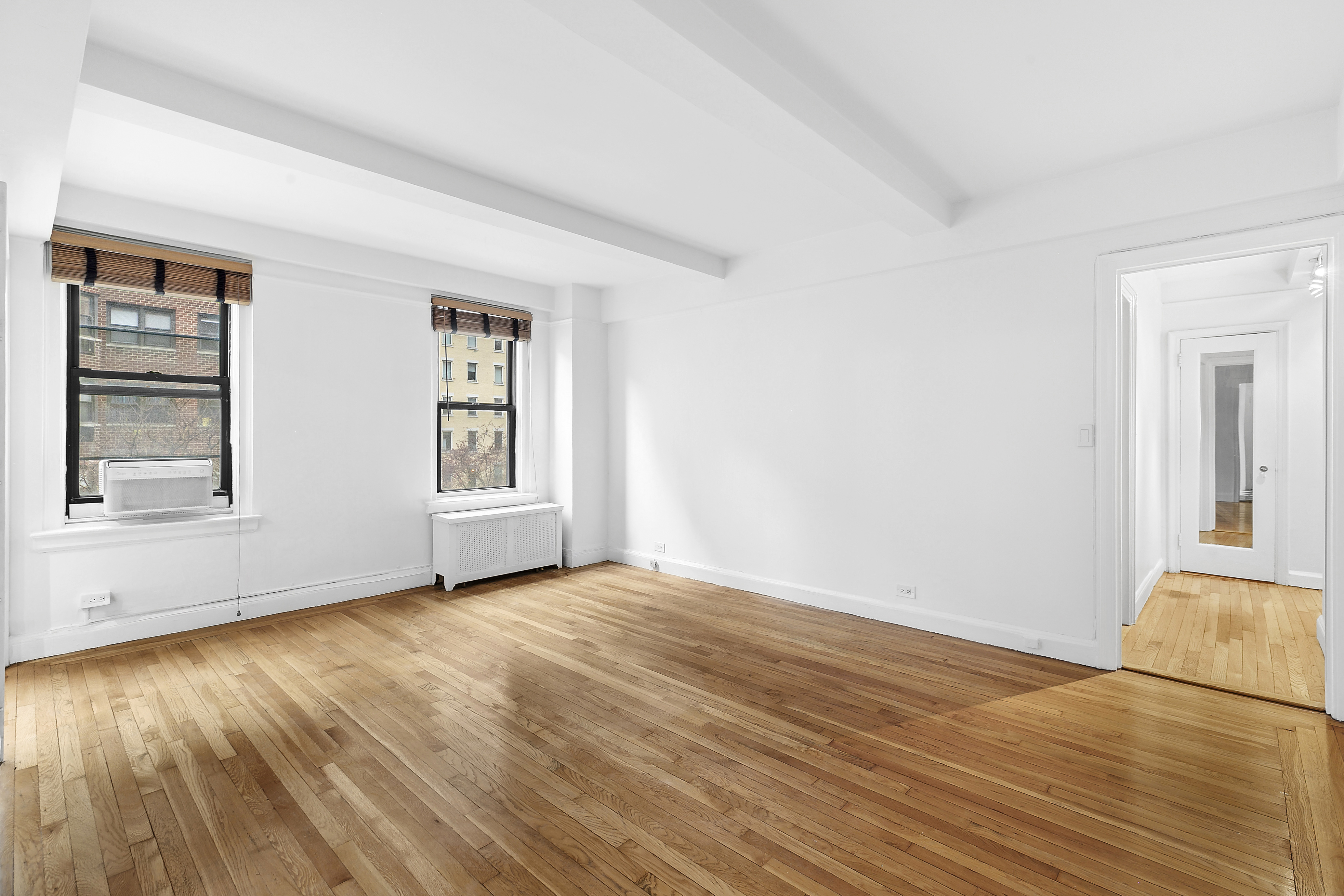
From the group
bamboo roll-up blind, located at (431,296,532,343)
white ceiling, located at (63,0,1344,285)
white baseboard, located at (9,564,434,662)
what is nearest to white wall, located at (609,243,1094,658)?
white ceiling, located at (63,0,1344,285)

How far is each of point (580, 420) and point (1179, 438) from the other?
18.8 feet

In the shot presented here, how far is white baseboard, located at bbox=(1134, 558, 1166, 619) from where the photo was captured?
4.71m

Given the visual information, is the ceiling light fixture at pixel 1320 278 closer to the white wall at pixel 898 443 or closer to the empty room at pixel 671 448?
the empty room at pixel 671 448

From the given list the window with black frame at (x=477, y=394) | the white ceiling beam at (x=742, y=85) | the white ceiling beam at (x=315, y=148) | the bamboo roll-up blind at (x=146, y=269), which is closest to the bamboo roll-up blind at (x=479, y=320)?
the window with black frame at (x=477, y=394)

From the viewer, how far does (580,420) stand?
6.37m

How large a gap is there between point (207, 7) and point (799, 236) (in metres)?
3.69

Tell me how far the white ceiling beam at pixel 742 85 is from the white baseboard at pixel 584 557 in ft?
13.8

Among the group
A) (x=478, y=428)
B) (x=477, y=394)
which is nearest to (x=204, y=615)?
(x=478, y=428)

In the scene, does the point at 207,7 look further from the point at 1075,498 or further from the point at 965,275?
the point at 1075,498

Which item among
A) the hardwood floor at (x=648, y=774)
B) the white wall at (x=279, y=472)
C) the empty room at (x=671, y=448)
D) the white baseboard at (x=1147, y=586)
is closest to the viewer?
the hardwood floor at (x=648, y=774)

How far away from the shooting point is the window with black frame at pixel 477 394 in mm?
5848

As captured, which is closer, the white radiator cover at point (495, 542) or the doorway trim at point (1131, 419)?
the doorway trim at point (1131, 419)

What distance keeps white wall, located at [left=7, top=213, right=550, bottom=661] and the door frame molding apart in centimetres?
682

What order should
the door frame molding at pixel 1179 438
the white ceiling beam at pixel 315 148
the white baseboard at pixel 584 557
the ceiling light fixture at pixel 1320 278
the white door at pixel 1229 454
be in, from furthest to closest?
A: the white baseboard at pixel 584 557, the white door at pixel 1229 454, the door frame molding at pixel 1179 438, the ceiling light fixture at pixel 1320 278, the white ceiling beam at pixel 315 148
